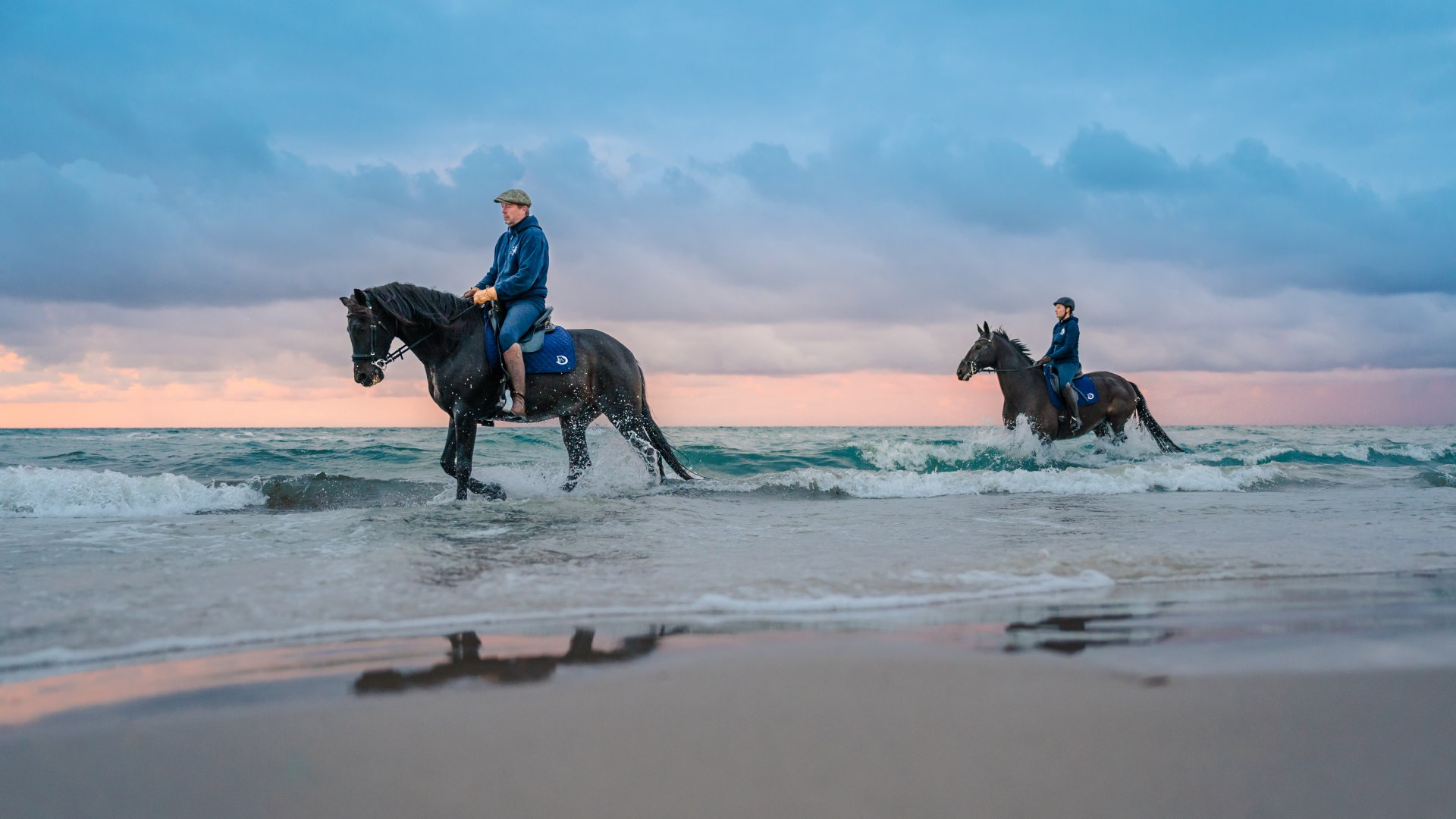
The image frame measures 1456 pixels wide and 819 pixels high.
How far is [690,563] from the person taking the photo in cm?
434

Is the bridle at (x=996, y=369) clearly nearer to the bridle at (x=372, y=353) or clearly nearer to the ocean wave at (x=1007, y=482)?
the ocean wave at (x=1007, y=482)

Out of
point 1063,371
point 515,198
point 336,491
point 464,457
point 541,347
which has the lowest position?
point 336,491

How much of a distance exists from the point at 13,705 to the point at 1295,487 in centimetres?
1298

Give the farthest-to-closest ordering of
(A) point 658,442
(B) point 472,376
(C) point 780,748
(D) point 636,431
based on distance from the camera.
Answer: (A) point 658,442, (D) point 636,431, (B) point 472,376, (C) point 780,748

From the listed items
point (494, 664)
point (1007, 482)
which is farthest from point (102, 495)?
point (1007, 482)

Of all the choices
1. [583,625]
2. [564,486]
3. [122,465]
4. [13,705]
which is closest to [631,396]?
[564,486]

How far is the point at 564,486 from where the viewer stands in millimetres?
8641

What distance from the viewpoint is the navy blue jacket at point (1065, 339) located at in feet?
44.3

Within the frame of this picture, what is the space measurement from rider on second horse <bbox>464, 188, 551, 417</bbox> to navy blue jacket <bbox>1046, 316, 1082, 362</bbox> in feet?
30.5

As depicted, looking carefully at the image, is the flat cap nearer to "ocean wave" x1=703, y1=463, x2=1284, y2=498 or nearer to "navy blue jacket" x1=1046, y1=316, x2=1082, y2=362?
"ocean wave" x1=703, y1=463, x2=1284, y2=498

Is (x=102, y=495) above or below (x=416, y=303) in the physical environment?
below

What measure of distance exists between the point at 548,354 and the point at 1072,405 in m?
9.71

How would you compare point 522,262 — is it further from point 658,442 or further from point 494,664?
point 494,664

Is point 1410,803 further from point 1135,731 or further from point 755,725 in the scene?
point 755,725
